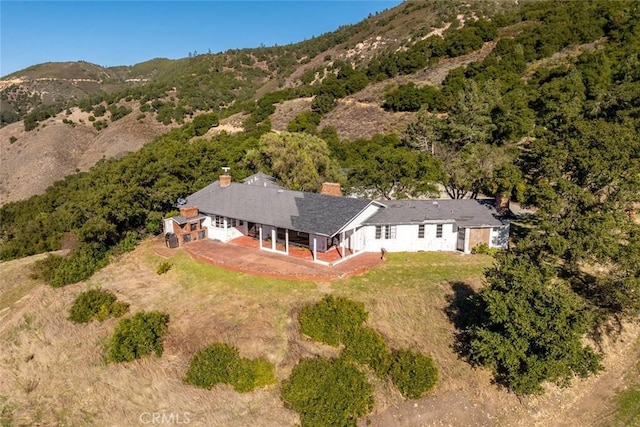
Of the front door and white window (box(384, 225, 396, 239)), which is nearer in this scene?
white window (box(384, 225, 396, 239))

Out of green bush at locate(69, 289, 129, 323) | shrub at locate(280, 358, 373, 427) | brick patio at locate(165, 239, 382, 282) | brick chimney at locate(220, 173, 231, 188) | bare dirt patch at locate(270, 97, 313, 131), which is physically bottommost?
shrub at locate(280, 358, 373, 427)

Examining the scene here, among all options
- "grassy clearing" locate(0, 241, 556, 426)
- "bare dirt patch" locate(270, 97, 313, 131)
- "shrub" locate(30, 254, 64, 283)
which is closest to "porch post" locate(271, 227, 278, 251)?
"grassy clearing" locate(0, 241, 556, 426)

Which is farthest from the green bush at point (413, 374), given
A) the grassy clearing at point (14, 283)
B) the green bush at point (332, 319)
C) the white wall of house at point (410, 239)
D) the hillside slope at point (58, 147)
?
the hillside slope at point (58, 147)

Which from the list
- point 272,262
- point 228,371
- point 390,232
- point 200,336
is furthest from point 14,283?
point 390,232

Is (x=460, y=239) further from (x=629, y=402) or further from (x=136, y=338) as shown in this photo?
(x=136, y=338)

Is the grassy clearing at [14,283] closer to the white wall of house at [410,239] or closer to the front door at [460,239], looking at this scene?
the white wall of house at [410,239]

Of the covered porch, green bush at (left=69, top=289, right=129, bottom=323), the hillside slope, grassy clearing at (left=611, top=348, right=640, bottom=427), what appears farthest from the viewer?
the hillside slope

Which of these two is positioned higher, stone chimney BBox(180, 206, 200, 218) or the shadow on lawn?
stone chimney BBox(180, 206, 200, 218)

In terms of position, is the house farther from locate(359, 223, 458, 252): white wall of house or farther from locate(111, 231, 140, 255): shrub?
locate(111, 231, 140, 255): shrub
